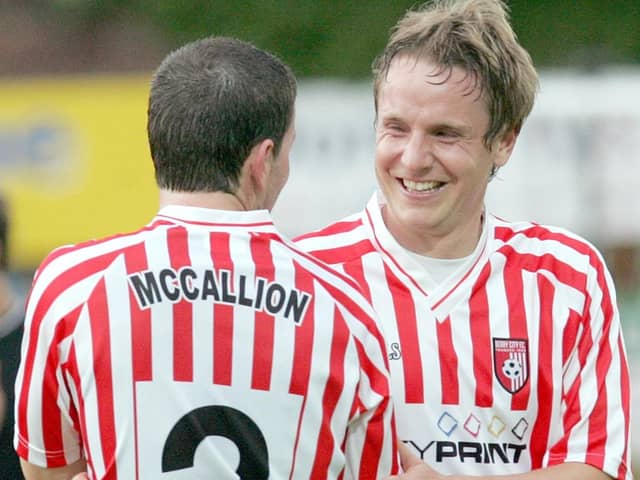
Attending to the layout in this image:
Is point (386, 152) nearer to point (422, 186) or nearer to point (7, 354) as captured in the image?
point (422, 186)

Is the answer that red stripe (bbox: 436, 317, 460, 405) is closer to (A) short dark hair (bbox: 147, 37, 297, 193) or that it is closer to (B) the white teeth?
(B) the white teeth

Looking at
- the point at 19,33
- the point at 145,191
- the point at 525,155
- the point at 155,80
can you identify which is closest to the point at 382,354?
the point at 155,80

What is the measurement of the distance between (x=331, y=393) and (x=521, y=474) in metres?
0.62

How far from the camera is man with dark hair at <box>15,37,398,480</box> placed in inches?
109

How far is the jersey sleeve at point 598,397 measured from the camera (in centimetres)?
329

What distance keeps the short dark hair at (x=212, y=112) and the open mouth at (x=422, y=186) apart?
563 millimetres

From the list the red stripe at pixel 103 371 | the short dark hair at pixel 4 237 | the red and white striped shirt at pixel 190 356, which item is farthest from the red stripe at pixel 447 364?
A: the short dark hair at pixel 4 237

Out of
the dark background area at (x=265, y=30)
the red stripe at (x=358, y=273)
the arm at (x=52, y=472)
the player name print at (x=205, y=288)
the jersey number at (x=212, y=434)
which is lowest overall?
the arm at (x=52, y=472)

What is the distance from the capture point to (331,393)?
9.31 feet

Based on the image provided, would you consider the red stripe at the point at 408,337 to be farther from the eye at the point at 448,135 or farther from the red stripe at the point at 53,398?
the red stripe at the point at 53,398

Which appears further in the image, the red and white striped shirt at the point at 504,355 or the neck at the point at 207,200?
the red and white striped shirt at the point at 504,355

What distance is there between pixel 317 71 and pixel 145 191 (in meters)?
3.71

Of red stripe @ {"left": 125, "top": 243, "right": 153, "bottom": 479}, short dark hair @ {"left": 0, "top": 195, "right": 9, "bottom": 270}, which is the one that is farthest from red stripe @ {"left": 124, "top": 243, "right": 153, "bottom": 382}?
short dark hair @ {"left": 0, "top": 195, "right": 9, "bottom": 270}

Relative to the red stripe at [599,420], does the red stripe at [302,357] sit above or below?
above
